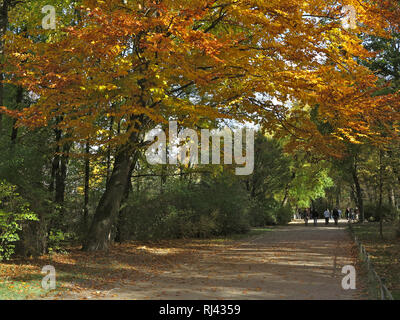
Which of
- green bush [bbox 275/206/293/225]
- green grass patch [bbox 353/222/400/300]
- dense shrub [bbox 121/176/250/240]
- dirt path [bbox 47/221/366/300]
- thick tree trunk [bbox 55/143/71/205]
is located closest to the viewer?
dirt path [bbox 47/221/366/300]

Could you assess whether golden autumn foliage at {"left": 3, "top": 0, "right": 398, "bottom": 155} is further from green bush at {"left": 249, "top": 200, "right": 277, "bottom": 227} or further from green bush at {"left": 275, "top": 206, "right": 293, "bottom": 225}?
green bush at {"left": 275, "top": 206, "right": 293, "bottom": 225}

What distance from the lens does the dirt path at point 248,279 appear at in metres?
8.71

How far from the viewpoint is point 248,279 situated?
35.2 ft

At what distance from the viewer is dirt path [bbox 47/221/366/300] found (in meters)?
8.71

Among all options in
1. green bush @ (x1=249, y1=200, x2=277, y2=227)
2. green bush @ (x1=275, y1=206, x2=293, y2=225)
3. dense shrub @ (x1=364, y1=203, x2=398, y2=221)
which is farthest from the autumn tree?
dense shrub @ (x1=364, y1=203, x2=398, y2=221)

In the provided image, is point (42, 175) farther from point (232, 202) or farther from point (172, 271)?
point (232, 202)

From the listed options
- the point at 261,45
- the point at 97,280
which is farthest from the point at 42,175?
the point at 261,45

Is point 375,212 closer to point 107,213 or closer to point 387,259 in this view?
point 387,259

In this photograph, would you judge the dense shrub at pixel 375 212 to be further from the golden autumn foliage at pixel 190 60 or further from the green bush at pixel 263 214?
the golden autumn foliage at pixel 190 60

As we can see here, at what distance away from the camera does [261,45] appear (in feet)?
43.1

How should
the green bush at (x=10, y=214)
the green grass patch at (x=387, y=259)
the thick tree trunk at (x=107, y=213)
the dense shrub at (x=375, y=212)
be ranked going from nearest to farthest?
the green grass patch at (x=387, y=259) < the green bush at (x=10, y=214) < the thick tree trunk at (x=107, y=213) < the dense shrub at (x=375, y=212)

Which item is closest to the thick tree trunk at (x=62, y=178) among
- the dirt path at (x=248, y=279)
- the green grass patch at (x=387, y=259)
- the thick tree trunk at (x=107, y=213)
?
the thick tree trunk at (x=107, y=213)

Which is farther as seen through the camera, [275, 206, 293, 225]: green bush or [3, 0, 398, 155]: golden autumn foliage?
[275, 206, 293, 225]: green bush

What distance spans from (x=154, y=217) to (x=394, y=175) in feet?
38.8
